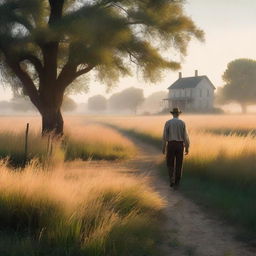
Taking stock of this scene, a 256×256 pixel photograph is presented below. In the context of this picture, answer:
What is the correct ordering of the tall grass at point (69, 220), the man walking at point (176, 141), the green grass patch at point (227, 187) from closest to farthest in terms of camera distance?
the tall grass at point (69, 220)
the green grass patch at point (227, 187)
the man walking at point (176, 141)

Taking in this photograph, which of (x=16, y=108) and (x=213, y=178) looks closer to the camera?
(x=213, y=178)

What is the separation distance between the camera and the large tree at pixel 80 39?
13227 millimetres

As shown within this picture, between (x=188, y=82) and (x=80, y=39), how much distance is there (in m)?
59.7

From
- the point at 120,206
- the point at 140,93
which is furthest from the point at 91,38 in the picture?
the point at 140,93

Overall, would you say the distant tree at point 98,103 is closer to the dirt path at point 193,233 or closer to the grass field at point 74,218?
the dirt path at point 193,233

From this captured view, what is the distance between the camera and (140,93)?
129 m

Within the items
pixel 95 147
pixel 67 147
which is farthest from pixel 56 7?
pixel 95 147

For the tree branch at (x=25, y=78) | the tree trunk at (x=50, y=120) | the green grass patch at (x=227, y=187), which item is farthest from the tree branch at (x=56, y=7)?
the green grass patch at (x=227, y=187)

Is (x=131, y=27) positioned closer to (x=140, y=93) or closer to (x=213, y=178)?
(x=213, y=178)

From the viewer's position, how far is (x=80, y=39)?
13586 millimetres

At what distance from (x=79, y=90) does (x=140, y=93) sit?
109 meters

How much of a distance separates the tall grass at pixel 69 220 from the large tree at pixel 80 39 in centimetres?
748

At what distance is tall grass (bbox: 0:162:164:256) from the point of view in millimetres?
4914

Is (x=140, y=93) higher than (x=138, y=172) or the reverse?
higher
